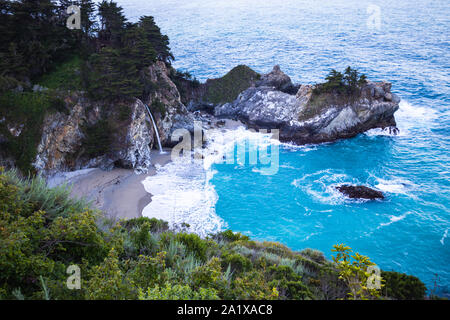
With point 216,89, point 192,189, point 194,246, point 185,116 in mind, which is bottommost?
point 192,189

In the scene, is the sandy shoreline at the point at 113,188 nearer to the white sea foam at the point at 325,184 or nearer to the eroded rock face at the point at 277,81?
the white sea foam at the point at 325,184

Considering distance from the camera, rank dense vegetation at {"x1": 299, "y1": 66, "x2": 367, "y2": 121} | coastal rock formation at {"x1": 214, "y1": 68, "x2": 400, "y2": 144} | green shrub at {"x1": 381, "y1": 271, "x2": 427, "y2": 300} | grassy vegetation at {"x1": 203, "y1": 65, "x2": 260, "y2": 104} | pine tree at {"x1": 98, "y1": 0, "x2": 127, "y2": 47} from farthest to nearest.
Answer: grassy vegetation at {"x1": 203, "y1": 65, "x2": 260, "y2": 104}, dense vegetation at {"x1": 299, "y1": 66, "x2": 367, "y2": 121}, coastal rock formation at {"x1": 214, "y1": 68, "x2": 400, "y2": 144}, pine tree at {"x1": 98, "y1": 0, "x2": 127, "y2": 47}, green shrub at {"x1": 381, "y1": 271, "x2": 427, "y2": 300}

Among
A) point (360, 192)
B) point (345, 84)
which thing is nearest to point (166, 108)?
point (345, 84)

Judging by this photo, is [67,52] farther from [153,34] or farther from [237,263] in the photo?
[237,263]

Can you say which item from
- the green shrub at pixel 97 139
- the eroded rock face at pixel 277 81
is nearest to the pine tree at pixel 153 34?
the green shrub at pixel 97 139

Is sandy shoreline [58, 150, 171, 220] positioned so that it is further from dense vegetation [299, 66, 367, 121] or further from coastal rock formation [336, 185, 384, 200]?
dense vegetation [299, 66, 367, 121]

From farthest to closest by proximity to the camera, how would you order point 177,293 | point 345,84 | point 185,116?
1. point 345,84
2. point 185,116
3. point 177,293

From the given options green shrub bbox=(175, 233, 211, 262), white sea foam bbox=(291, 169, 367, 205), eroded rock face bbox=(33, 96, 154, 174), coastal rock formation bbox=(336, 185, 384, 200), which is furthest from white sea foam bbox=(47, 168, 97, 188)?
coastal rock formation bbox=(336, 185, 384, 200)
